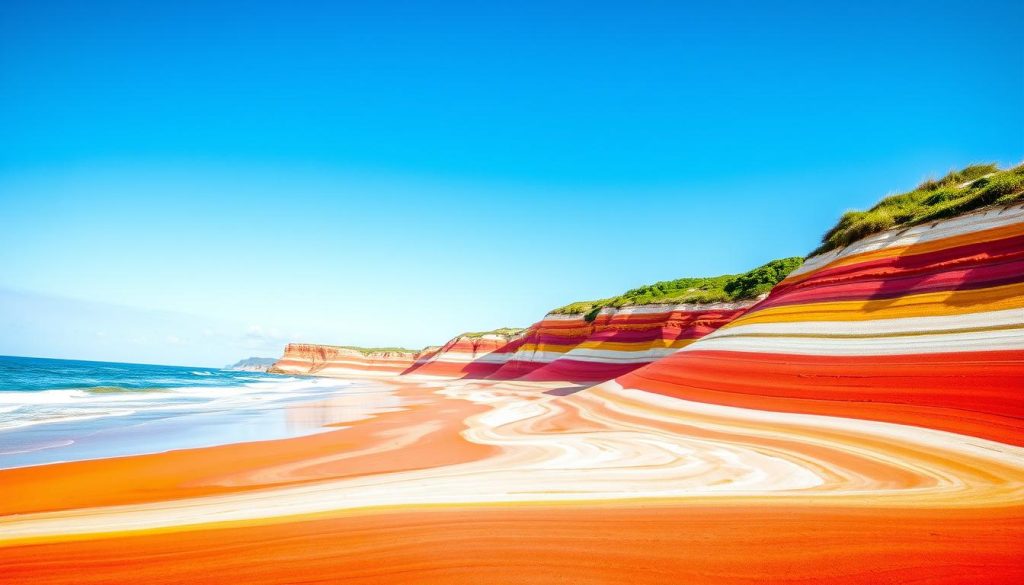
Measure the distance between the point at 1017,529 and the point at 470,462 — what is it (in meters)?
6.01

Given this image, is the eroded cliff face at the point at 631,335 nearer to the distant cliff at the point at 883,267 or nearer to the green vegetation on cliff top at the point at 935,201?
the distant cliff at the point at 883,267

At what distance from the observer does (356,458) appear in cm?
801

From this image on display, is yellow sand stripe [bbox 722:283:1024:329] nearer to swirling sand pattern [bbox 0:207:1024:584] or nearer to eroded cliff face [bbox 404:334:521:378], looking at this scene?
swirling sand pattern [bbox 0:207:1024:584]

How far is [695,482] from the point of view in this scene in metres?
5.34

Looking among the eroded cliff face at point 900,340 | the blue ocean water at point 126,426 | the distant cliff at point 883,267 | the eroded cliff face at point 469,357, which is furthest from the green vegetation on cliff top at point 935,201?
the eroded cliff face at point 469,357

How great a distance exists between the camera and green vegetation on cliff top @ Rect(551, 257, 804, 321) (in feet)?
81.5

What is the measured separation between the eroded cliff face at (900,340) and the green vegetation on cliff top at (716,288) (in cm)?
1254

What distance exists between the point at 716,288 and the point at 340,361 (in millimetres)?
93141

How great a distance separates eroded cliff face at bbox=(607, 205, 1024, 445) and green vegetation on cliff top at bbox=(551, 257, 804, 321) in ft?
41.1

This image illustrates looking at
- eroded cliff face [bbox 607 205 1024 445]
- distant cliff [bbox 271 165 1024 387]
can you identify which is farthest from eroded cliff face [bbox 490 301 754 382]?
eroded cliff face [bbox 607 205 1024 445]

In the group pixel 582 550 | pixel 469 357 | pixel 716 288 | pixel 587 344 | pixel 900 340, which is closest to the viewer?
pixel 582 550

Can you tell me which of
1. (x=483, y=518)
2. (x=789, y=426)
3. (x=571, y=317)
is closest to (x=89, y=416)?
(x=483, y=518)

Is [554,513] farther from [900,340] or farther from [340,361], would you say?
[340,361]

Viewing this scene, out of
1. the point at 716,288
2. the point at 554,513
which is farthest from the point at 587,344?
the point at 554,513
